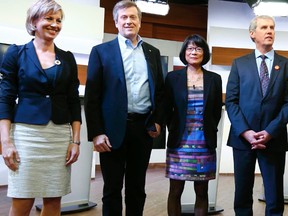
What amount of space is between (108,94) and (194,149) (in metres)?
0.74

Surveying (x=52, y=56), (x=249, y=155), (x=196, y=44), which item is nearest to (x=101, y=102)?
(x=52, y=56)

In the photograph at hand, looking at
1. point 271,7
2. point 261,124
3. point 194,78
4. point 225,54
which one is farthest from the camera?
point 225,54

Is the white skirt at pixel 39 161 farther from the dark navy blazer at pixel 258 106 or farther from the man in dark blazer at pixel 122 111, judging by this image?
the dark navy blazer at pixel 258 106

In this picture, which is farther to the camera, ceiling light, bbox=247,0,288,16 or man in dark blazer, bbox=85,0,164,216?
ceiling light, bbox=247,0,288,16

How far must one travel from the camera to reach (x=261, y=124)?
2.46m

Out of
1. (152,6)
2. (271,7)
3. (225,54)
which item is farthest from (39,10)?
(225,54)

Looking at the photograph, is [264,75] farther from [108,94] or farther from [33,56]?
[33,56]

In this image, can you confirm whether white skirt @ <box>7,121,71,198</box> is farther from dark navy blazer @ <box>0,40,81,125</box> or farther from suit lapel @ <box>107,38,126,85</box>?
suit lapel @ <box>107,38,126,85</box>

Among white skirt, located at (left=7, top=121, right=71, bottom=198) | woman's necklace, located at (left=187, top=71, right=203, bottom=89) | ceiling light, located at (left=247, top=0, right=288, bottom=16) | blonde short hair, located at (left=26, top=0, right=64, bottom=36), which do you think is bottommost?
white skirt, located at (left=7, top=121, right=71, bottom=198)

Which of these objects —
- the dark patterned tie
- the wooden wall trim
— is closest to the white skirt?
the dark patterned tie

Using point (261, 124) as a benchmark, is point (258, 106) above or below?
Result: above

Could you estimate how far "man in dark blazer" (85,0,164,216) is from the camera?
2248 millimetres

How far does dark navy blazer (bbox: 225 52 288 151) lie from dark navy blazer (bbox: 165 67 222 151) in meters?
0.12

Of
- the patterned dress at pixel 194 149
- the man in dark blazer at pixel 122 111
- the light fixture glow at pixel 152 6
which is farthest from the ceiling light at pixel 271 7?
the man in dark blazer at pixel 122 111
